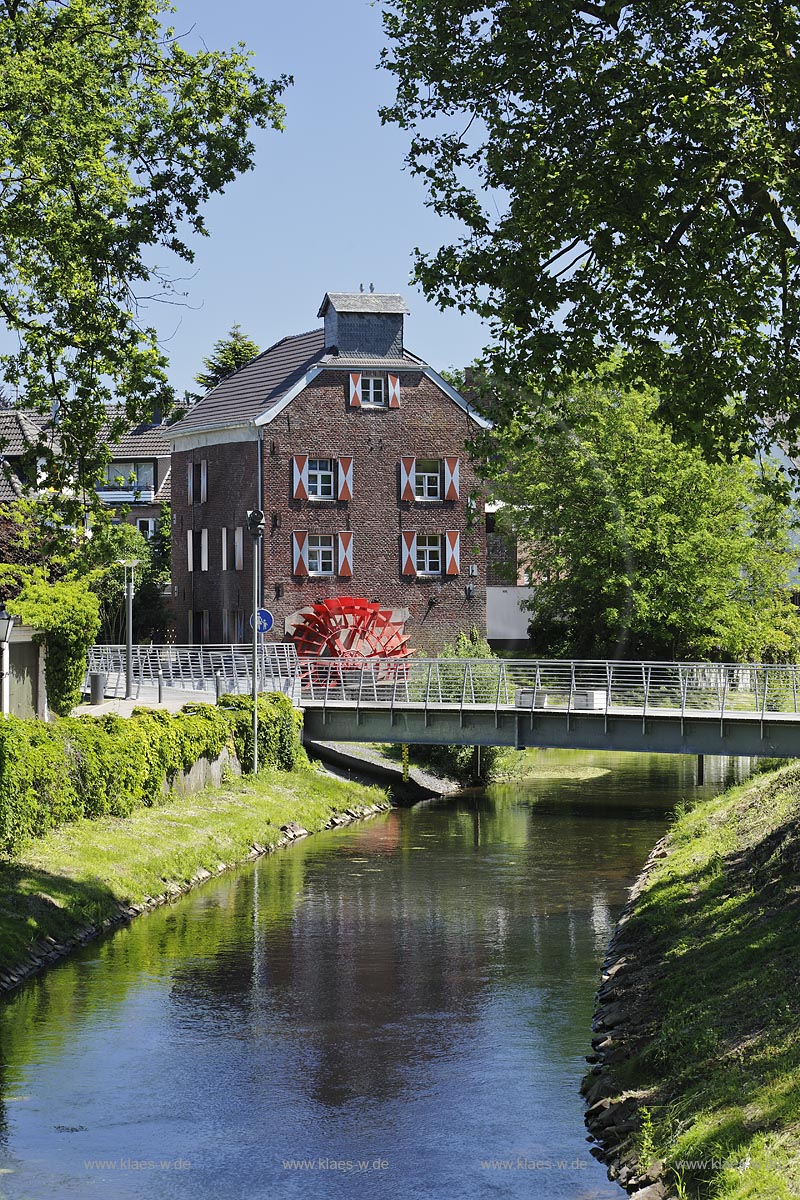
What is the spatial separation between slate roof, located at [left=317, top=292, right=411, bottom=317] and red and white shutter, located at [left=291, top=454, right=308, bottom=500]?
513cm

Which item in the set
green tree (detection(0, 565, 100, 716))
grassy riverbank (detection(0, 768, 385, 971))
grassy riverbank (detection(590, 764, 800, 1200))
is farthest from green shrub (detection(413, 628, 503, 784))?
grassy riverbank (detection(590, 764, 800, 1200))

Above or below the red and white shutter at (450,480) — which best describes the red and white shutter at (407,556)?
below

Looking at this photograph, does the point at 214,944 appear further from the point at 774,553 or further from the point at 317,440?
the point at 774,553

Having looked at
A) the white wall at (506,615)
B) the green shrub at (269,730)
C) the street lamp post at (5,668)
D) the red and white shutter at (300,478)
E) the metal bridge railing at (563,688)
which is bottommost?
the green shrub at (269,730)

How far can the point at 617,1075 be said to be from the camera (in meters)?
15.3

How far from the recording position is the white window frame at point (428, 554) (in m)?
52.9

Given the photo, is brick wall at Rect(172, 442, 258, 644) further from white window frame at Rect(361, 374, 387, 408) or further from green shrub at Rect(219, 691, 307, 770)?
green shrub at Rect(219, 691, 307, 770)

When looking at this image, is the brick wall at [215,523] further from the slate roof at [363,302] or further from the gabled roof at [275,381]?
the slate roof at [363,302]

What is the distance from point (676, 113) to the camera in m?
16.0

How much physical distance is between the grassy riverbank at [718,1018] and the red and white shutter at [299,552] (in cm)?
2775

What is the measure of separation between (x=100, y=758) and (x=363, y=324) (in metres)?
27.1

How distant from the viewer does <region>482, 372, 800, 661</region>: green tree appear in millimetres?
49000

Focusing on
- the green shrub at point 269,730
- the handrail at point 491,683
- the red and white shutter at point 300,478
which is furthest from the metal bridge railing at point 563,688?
the red and white shutter at point 300,478

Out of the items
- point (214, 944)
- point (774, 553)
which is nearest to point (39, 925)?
point (214, 944)
